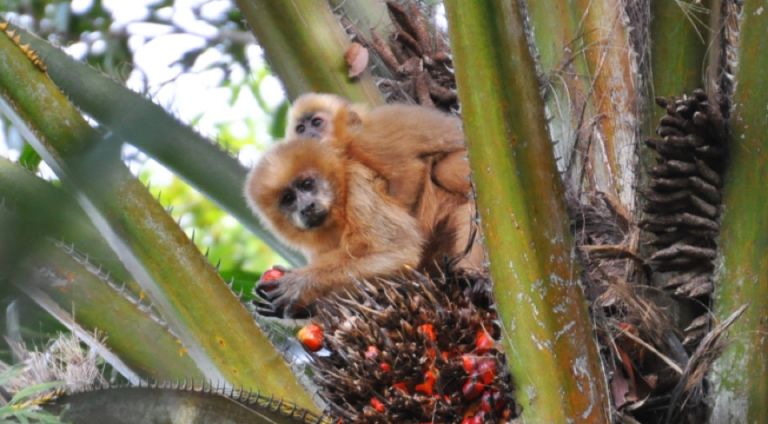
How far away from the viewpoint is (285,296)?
13.6ft

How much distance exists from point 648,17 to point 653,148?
0.42 meters

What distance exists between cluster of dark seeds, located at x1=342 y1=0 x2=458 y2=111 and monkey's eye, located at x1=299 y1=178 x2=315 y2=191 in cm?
52

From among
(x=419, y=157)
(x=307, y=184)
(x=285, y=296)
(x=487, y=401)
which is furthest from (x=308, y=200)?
(x=487, y=401)

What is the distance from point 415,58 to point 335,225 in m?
0.78

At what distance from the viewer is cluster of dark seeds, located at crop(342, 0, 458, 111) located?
4664mm

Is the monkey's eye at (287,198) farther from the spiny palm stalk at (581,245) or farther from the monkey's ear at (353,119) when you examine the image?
the spiny palm stalk at (581,245)

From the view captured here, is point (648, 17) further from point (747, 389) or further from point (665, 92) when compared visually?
point (747, 389)

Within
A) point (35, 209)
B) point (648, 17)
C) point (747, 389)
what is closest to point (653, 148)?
Answer: point (648, 17)

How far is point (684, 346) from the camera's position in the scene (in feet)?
9.89

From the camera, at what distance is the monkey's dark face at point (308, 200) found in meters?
4.62

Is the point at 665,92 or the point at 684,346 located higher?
the point at 665,92

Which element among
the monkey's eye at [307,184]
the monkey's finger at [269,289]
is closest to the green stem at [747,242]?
the monkey's finger at [269,289]

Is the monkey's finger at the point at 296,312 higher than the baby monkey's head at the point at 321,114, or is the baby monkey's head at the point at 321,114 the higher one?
the baby monkey's head at the point at 321,114

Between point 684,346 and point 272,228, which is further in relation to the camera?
point 272,228
